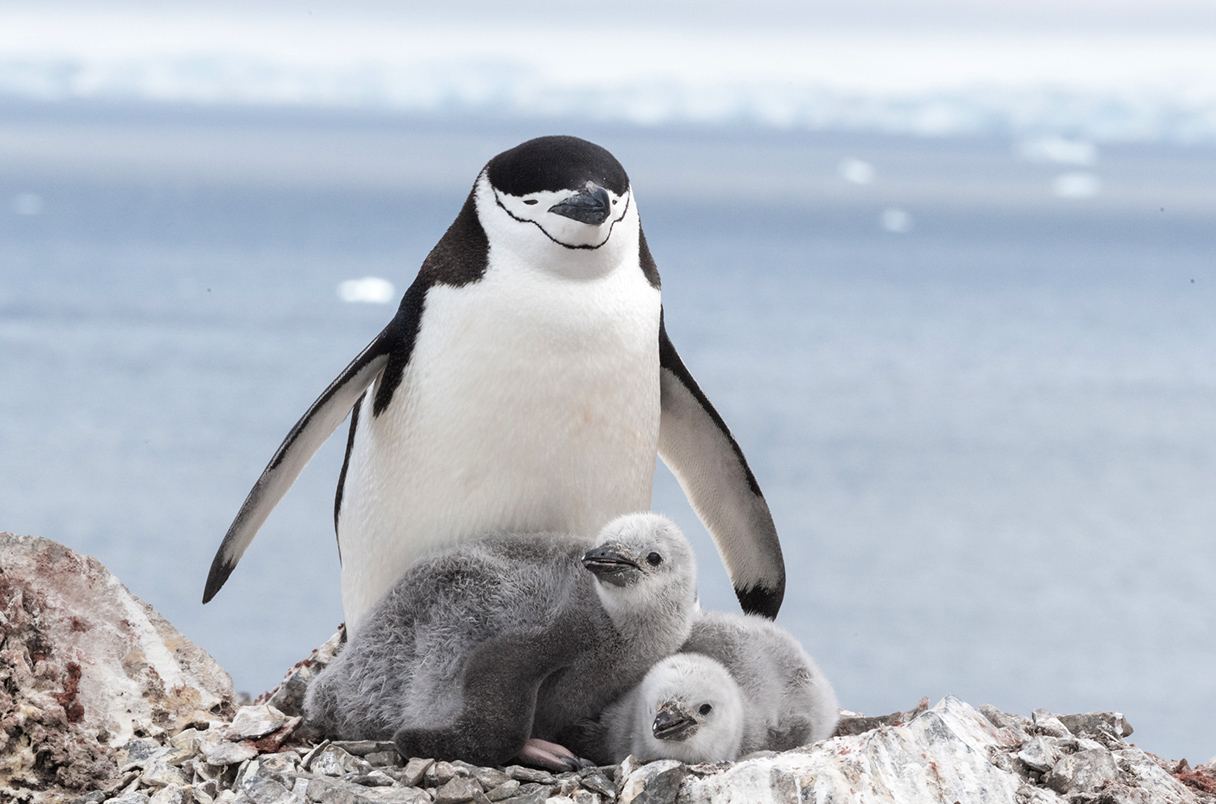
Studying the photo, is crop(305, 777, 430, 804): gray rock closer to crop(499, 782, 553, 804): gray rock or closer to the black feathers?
crop(499, 782, 553, 804): gray rock

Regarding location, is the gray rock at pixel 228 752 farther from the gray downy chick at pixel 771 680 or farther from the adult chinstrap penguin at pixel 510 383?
the gray downy chick at pixel 771 680

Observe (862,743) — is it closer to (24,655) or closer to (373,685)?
(373,685)

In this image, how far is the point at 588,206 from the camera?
7.62ft

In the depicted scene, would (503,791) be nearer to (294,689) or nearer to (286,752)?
(286,752)

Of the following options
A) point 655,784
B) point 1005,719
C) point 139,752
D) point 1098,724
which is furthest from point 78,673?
point 1098,724

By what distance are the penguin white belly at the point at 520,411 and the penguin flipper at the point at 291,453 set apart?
0.08 meters

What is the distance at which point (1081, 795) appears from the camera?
2.15 meters

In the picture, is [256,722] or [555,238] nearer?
[256,722]

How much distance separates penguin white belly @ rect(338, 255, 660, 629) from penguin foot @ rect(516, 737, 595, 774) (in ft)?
1.49

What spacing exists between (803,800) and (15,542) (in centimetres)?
161

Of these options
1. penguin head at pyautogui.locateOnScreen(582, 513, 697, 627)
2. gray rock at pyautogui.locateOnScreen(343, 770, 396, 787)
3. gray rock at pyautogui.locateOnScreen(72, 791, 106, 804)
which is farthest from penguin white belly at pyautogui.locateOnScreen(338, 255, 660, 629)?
gray rock at pyautogui.locateOnScreen(72, 791, 106, 804)

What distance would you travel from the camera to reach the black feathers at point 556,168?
2.41 m

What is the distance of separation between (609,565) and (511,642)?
20cm

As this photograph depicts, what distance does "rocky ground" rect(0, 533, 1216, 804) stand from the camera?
6.63 feet
